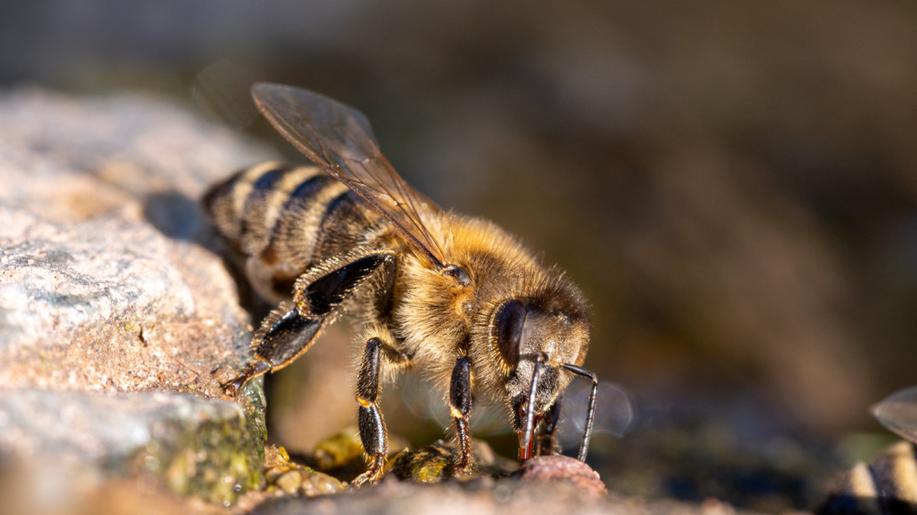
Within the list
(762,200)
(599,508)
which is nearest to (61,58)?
(762,200)

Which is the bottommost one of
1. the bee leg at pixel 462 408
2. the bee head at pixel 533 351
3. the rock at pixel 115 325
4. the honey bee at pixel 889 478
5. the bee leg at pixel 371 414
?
the rock at pixel 115 325

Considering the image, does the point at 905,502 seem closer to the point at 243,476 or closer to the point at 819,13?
the point at 243,476

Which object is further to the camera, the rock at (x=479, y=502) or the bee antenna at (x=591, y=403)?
the bee antenna at (x=591, y=403)

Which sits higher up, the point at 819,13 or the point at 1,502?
the point at 819,13

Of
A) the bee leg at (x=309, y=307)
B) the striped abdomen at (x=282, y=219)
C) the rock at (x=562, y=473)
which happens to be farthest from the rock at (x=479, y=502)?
the striped abdomen at (x=282, y=219)

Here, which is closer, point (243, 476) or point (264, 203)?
point (243, 476)

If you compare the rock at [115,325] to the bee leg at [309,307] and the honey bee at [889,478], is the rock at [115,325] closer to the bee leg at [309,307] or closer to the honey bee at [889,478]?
the bee leg at [309,307]

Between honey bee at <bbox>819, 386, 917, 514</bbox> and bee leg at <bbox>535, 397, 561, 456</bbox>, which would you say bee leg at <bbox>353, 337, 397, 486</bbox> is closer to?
bee leg at <bbox>535, 397, 561, 456</bbox>
